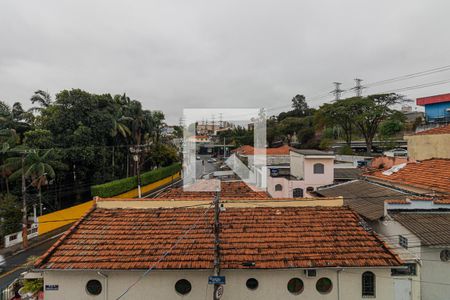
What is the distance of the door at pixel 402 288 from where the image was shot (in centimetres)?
973

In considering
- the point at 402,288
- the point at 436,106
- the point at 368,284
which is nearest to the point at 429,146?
the point at 402,288

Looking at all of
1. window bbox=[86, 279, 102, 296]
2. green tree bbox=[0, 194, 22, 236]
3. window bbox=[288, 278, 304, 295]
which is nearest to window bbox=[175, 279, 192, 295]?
window bbox=[86, 279, 102, 296]

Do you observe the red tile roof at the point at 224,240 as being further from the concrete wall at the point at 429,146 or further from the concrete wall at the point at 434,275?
the concrete wall at the point at 429,146

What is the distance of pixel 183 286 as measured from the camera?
27.3ft

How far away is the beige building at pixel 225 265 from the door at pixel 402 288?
173 cm

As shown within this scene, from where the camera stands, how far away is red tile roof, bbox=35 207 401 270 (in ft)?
26.4

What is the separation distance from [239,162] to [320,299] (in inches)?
791

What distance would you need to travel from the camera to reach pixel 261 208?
34.3 ft

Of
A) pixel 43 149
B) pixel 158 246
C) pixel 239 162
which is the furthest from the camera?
pixel 239 162

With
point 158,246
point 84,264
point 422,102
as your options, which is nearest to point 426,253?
point 158,246

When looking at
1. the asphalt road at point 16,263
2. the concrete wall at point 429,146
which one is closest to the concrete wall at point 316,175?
the concrete wall at point 429,146

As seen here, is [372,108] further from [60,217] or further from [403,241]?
[60,217]

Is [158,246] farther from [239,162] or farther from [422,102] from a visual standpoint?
[422,102]

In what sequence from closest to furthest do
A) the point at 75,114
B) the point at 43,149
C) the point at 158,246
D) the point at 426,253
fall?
the point at 158,246 → the point at 426,253 → the point at 43,149 → the point at 75,114
